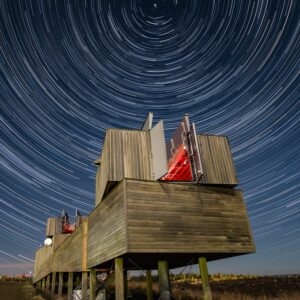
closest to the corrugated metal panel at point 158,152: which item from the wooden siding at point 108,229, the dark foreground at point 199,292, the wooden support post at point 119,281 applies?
the wooden siding at point 108,229

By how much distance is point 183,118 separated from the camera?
49.7 feet

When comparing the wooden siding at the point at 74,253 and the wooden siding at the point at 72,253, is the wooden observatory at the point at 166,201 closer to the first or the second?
the wooden siding at the point at 74,253

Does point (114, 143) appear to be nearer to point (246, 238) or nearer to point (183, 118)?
point (183, 118)

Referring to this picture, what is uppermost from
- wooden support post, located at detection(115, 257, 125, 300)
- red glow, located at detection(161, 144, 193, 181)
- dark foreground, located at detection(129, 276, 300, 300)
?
red glow, located at detection(161, 144, 193, 181)

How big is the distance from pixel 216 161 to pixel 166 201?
4.07m

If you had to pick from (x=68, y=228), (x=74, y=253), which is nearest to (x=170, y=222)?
(x=74, y=253)

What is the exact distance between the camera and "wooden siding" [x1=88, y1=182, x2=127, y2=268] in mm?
12867

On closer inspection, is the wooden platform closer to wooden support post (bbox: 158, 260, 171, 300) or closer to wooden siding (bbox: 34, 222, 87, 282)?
wooden support post (bbox: 158, 260, 171, 300)

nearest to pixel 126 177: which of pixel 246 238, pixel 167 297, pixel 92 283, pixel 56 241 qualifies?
pixel 167 297

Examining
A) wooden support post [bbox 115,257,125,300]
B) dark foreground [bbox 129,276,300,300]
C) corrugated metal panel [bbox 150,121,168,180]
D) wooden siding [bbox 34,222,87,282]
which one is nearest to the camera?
wooden support post [bbox 115,257,125,300]

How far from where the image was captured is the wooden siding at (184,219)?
41.4ft

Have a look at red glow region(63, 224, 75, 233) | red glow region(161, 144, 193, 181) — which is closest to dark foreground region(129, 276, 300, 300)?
red glow region(63, 224, 75, 233)

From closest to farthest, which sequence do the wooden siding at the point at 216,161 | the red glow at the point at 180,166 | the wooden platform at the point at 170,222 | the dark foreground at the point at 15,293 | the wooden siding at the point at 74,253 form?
the wooden platform at the point at 170,222, the red glow at the point at 180,166, the wooden siding at the point at 216,161, the wooden siding at the point at 74,253, the dark foreground at the point at 15,293

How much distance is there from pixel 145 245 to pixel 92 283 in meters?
7.79
